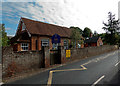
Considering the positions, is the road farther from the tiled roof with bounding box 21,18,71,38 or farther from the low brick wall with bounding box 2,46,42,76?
the tiled roof with bounding box 21,18,71,38

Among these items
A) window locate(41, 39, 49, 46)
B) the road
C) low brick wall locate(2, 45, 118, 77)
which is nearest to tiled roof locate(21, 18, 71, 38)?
window locate(41, 39, 49, 46)

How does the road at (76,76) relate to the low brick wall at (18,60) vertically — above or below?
below

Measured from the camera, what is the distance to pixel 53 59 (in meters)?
10.2

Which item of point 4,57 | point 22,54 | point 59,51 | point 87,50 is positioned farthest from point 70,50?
point 4,57

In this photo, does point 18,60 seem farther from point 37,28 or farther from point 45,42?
point 37,28

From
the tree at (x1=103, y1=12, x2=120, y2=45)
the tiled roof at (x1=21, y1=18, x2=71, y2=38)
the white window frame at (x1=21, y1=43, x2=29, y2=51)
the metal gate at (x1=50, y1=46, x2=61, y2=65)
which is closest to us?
the metal gate at (x1=50, y1=46, x2=61, y2=65)

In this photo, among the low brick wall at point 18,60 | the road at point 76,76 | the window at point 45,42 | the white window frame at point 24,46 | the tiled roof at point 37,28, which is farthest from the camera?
the window at point 45,42

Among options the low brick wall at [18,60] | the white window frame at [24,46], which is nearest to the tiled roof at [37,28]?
the white window frame at [24,46]

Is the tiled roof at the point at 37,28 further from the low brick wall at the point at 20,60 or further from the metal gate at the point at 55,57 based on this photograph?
the low brick wall at the point at 20,60

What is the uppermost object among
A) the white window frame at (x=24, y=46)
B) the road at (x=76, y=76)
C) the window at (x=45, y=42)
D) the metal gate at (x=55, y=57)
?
the window at (x=45, y=42)

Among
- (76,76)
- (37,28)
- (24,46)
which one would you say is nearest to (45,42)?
(37,28)

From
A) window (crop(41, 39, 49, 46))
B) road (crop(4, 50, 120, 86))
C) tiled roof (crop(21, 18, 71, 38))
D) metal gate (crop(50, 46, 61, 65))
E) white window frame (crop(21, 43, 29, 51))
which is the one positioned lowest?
road (crop(4, 50, 120, 86))

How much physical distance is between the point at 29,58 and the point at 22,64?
0.83 metres

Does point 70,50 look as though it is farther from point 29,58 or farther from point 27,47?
point 27,47
